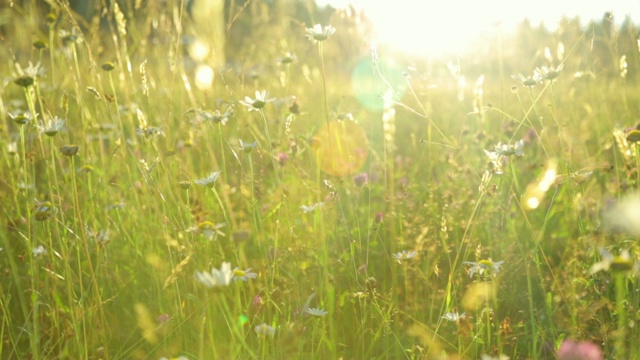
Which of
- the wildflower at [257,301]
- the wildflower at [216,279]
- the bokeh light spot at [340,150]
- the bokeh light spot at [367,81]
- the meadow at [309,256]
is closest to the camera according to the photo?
the wildflower at [216,279]

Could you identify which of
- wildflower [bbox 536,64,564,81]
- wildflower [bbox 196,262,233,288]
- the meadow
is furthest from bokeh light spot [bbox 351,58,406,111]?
wildflower [bbox 196,262,233,288]

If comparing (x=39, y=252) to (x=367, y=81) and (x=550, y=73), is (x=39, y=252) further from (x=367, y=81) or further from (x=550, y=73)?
(x=367, y=81)

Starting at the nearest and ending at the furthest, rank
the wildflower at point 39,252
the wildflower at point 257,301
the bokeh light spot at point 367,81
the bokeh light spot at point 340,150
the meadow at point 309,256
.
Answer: the meadow at point 309,256 → the wildflower at point 257,301 → the wildflower at point 39,252 → the bokeh light spot at point 340,150 → the bokeh light spot at point 367,81

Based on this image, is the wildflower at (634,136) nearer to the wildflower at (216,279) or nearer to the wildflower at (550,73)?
the wildflower at (550,73)

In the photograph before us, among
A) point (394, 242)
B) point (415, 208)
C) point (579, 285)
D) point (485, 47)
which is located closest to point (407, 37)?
point (485, 47)

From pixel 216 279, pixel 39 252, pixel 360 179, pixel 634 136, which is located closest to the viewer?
pixel 216 279

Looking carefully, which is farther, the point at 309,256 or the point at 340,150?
the point at 340,150

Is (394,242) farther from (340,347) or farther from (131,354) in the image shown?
(131,354)

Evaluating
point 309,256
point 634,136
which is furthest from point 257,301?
A: point 634,136

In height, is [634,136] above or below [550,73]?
below

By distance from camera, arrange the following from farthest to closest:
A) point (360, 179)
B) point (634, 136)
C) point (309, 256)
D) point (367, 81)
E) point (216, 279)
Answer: point (367, 81), point (360, 179), point (309, 256), point (634, 136), point (216, 279)

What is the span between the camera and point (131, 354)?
4.42 ft

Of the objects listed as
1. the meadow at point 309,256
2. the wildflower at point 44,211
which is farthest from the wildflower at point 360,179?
the wildflower at point 44,211

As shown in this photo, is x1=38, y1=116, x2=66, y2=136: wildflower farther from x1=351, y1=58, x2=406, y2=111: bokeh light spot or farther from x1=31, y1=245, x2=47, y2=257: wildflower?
x1=351, y1=58, x2=406, y2=111: bokeh light spot
